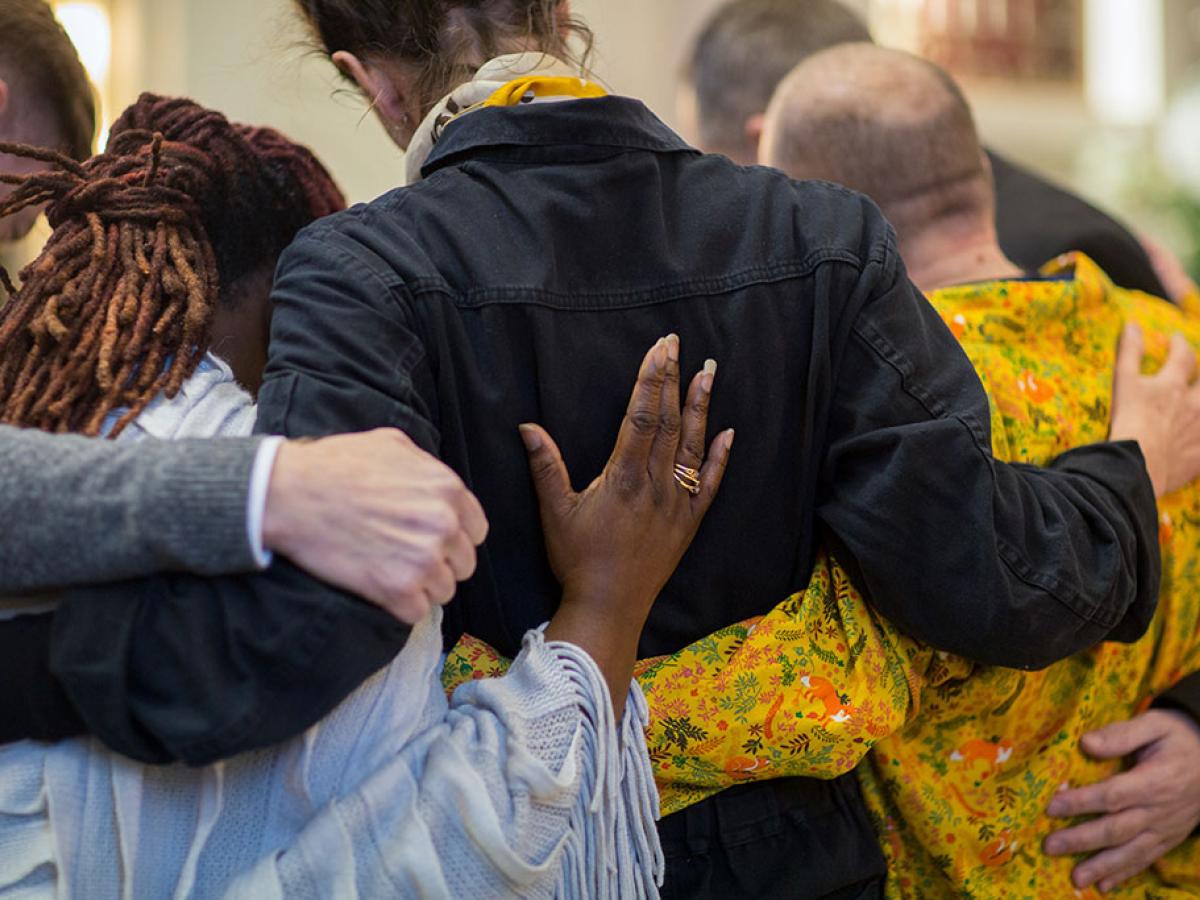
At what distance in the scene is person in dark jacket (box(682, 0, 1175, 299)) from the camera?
2.24m

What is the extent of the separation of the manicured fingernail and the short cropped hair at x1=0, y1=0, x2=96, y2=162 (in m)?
0.73

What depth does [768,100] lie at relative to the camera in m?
2.50

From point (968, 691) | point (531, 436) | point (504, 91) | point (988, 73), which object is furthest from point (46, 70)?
point (988, 73)

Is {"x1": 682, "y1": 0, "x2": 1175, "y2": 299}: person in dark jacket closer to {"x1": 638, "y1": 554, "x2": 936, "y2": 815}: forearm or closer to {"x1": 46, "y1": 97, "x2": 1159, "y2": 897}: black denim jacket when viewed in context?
{"x1": 46, "y1": 97, "x2": 1159, "y2": 897}: black denim jacket

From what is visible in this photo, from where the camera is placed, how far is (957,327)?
152 centimetres

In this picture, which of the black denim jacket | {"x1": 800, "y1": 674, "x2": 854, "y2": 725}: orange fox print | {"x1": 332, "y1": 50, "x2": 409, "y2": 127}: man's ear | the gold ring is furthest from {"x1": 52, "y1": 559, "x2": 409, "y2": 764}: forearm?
{"x1": 332, "y1": 50, "x2": 409, "y2": 127}: man's ear

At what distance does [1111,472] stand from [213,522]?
0.93m

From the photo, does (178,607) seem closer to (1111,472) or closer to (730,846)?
(730,846)

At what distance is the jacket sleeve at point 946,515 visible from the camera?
3.93 feet

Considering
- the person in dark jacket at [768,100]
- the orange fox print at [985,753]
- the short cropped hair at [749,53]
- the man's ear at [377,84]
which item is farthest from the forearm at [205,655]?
the short cropped hair at [749,53]

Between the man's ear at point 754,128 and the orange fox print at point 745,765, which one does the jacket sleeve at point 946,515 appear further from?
the man's ear at point 754,128

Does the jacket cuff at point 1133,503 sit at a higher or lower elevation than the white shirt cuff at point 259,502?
lower

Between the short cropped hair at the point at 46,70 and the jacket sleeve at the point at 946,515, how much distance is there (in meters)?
0.95

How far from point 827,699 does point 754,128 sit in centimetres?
147
